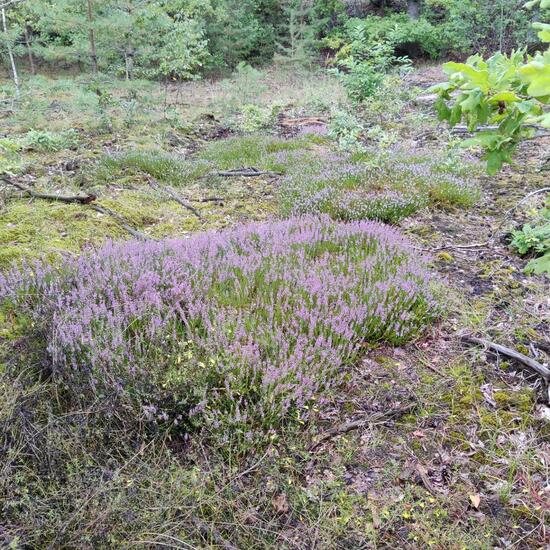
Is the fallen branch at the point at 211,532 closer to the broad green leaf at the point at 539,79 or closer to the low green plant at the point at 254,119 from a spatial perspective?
the broad green leaf at the point at 539,79

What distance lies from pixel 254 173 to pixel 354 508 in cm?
630

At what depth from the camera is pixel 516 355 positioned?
3.16 meters

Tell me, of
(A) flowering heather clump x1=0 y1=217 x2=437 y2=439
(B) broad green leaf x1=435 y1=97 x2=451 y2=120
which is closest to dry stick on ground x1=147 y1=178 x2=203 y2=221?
(A) flowering heather clump x1=0 y1=217 x2=437 y2=439

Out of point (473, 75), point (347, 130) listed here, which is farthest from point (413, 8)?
point (473, 75)

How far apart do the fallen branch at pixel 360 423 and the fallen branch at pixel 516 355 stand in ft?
2.91

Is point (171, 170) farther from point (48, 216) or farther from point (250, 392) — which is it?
point (250, 392)

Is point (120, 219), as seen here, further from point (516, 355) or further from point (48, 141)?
point (516, 355)

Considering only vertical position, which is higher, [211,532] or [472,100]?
[472,100]

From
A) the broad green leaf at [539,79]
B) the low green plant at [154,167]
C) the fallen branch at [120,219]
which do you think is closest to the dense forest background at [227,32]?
the fallen branch at [120,219]

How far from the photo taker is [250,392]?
9.00ft

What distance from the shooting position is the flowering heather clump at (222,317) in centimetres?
258

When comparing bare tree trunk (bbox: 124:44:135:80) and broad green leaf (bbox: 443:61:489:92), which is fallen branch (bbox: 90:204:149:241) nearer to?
broad green leaf (bbox: 443:61:489:92)

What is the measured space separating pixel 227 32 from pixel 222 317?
2492 cm

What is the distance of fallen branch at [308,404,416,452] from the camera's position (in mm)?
2611
